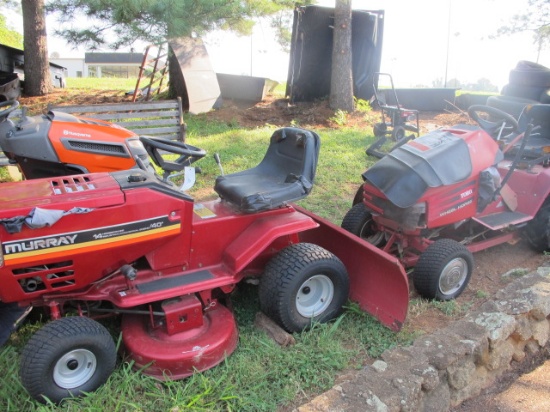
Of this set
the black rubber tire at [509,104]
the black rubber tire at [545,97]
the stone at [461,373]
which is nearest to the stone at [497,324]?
the stone at [461,373]

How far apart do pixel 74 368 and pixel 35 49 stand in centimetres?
895

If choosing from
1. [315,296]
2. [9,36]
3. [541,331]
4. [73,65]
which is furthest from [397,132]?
[73,65]

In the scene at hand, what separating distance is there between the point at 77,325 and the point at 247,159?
433 cm

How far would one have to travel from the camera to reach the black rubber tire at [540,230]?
13.4ft

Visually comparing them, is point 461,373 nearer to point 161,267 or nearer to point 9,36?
point 161,267

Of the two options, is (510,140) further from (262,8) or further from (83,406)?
(262,8)

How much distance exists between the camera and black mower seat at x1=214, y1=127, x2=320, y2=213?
9.66ft

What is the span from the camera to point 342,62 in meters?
9.89

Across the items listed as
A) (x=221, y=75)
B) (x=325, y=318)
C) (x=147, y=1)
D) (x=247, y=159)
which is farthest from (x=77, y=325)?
(x=221, y=75)

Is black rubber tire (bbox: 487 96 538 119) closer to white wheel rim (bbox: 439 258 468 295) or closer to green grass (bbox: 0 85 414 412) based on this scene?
white wheel rim (bbox: 439 258 468 295)

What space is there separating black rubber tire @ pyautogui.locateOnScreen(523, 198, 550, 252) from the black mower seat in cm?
217

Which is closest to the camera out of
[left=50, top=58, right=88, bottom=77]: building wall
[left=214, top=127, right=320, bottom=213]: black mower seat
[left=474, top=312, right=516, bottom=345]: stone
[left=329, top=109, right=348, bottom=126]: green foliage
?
[left=474, top=312, right=516, bottom=345]: stone

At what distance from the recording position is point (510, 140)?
14.0ft

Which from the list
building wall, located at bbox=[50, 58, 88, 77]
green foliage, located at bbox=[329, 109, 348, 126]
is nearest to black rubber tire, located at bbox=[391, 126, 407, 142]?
green foliage, located at bbox=[329, 109, 348, 126]
